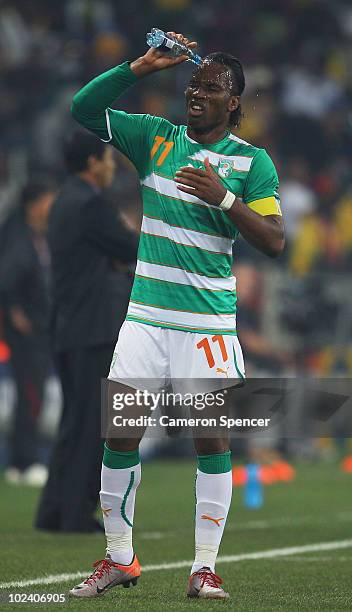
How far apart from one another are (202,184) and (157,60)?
61cm

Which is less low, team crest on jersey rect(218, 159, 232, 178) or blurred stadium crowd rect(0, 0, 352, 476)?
blurred stadium crowd rect(0, 0, 352, 476)

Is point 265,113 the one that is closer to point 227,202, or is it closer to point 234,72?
point 234,72

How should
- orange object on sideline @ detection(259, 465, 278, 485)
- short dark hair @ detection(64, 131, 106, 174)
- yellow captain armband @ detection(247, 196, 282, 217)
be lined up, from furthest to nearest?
1. orange object on sideline @ detection(259, 465, 278, 485)
2. short dark hair @ detection(64, 131, 106, 174)
3. yellow captain armband @ detection(247, 196, 282, 217)

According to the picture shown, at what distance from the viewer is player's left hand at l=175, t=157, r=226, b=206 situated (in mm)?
5070

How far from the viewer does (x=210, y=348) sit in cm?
536

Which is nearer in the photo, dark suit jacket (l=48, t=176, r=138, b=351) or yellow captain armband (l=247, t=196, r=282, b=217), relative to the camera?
yellow captain armband (l=247, t=196, r=282, b=217)

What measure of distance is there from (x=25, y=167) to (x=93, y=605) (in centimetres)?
1062

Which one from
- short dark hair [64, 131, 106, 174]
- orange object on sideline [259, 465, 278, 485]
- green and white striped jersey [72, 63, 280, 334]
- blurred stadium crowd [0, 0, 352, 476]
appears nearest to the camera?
green and white striped jersey [72, 63, 280, 334]

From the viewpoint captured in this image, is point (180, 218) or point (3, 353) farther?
point (3, 353)

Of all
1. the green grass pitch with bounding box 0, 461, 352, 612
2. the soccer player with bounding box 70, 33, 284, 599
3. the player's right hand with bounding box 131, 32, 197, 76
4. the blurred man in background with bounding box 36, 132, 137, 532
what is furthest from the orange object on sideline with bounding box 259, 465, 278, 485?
the player's right hand with bounding box 131, 32, 197, 76

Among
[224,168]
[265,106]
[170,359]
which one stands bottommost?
[170,359]

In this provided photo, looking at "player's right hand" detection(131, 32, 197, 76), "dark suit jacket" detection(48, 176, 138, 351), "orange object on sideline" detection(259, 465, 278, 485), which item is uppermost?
"player's right hand" detection(131, 32, 197, 76)

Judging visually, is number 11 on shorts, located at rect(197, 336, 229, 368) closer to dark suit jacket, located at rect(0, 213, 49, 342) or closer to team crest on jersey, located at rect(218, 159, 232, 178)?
team crest on jersey, located at rect(218, 159, 232, 178)

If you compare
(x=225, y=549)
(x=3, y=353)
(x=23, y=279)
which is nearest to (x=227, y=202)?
(x=225, y=549)
